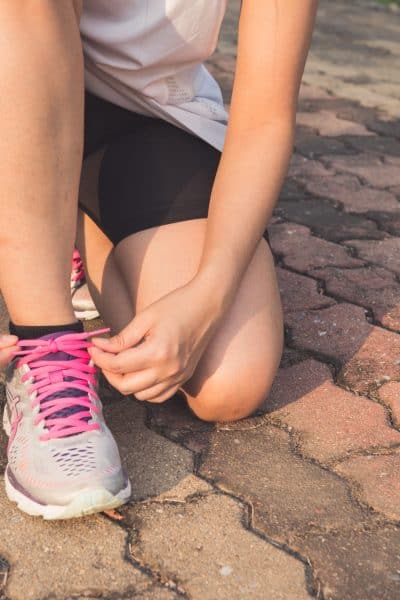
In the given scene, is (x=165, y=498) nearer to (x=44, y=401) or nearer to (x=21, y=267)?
(x=44, y=401)

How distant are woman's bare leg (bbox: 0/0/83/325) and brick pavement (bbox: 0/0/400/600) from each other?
288 millimetres

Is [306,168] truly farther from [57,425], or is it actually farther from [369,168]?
[57,425]

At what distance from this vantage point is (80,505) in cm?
138

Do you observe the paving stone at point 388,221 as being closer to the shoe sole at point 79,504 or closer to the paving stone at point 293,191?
the paving stone at point 293,191

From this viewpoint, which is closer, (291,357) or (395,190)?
(291,357)

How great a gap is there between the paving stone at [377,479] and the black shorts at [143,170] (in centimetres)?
51

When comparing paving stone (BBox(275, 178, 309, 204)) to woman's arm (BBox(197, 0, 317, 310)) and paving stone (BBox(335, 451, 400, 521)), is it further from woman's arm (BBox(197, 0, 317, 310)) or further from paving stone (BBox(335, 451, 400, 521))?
paving stone (BBox(335, 451, 400, 521))

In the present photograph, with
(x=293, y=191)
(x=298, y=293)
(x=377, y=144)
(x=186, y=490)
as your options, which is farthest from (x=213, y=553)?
(x=377, y=144)

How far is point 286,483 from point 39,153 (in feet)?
2.02

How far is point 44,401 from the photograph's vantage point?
150 centimetres

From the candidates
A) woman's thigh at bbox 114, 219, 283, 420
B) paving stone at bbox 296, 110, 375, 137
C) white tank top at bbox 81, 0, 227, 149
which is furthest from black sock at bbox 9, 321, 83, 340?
paving stone at bbox 296, 110, 375, 137

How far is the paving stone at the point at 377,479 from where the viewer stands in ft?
4.99

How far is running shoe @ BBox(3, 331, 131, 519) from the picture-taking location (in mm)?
1396

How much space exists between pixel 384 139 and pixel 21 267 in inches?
88.7
